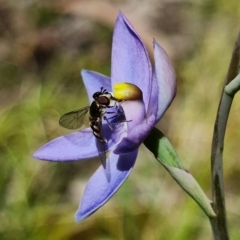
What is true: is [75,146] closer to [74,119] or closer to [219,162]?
[74,119]

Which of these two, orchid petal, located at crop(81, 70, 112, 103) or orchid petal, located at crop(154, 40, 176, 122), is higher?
orchid petal, located at crop(154, 40, 176, 122)

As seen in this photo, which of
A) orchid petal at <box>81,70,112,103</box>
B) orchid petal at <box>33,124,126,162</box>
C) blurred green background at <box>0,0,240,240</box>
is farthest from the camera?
blurred green background at <box>0,0,240,240</box>

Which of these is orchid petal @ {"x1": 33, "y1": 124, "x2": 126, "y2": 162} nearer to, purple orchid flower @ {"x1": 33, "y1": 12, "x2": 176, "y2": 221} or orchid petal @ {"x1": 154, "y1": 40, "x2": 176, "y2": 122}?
purple orchid flower @ {"x1": 33, "y1": 12, "x2": 176, "y2": 221}

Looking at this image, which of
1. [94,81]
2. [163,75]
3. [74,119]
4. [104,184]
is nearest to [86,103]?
[94,81]

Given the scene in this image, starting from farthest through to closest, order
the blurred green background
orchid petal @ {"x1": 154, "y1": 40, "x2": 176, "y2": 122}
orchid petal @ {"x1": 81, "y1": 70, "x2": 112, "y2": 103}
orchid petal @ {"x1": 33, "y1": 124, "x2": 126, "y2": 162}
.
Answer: the blurred green background, orchid petal @ {"x1": 81, "y1": 70, "x2": 112, "y2": 103}, orchid petal @ {"x1": 33, "y1": 124, "x2": 126, "y2": 162}, orchid petal @ {"x1": 154, "y1": 40, "x2": 176, "y2": 122}

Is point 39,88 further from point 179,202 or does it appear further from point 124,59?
point 124,59

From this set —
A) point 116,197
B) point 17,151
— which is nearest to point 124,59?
point 116,197

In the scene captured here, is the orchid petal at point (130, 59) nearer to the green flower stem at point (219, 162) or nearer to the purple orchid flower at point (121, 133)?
the purple orchid flower at point (121, 133)

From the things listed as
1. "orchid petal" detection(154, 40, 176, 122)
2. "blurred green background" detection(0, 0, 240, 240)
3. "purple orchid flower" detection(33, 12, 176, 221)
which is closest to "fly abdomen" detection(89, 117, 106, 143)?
"purple orchid flower" detection(33, 12, 176, 221)
